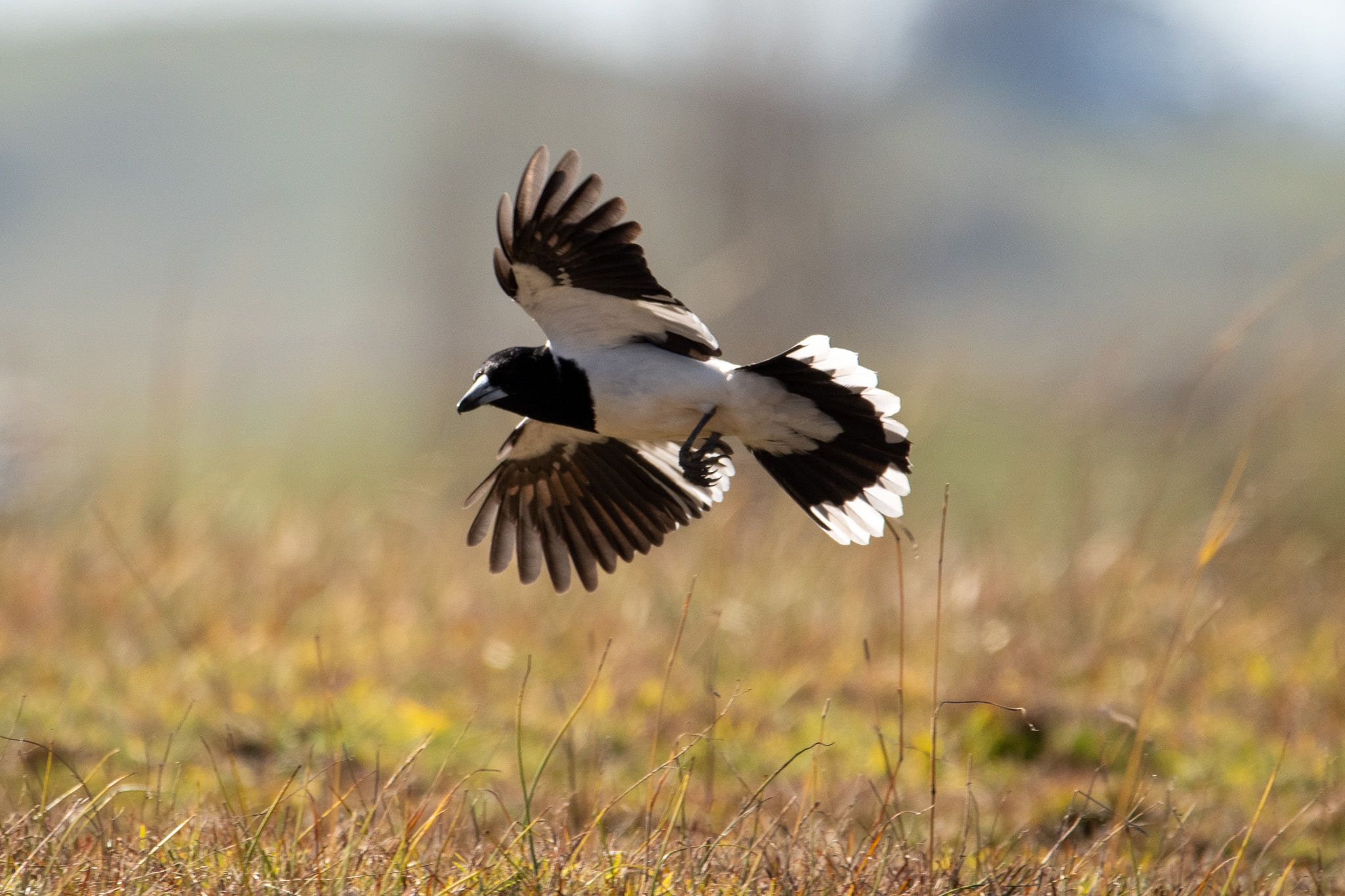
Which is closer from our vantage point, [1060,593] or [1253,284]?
[1060,593]

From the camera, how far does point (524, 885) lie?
2.76 m

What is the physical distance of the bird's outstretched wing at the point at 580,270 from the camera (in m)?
3.32

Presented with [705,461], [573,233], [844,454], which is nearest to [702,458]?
[705,461]

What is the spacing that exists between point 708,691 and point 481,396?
1028 mm

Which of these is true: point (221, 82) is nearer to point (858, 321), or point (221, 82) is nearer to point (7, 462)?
point (858, 321)

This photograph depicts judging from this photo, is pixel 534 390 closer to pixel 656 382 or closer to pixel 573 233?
pixel 656 382

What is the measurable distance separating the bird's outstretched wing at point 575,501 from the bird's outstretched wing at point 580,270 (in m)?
0.53

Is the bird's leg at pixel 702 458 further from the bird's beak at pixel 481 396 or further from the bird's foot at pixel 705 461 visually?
the bird's beak at pixel 481 396

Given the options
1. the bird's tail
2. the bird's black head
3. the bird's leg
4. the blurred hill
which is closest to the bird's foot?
the bird's leg

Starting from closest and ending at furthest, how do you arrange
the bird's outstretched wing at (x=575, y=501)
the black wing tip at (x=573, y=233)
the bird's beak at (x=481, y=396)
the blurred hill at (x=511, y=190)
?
the black wing tip at (x=573, y=233), the bird's beak at (x=481, y=396), the bird's outstretched wing at (x=575, y=501), the blurred hill at (x=511, y=190)

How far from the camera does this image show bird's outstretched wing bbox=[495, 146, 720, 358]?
131 inches

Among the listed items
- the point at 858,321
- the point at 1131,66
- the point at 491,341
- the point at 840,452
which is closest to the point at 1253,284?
the point at 858,321

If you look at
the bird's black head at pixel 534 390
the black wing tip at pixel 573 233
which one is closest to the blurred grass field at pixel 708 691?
the bird's black head at pixel 534 390

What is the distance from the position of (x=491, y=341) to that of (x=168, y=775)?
28.4 metres
